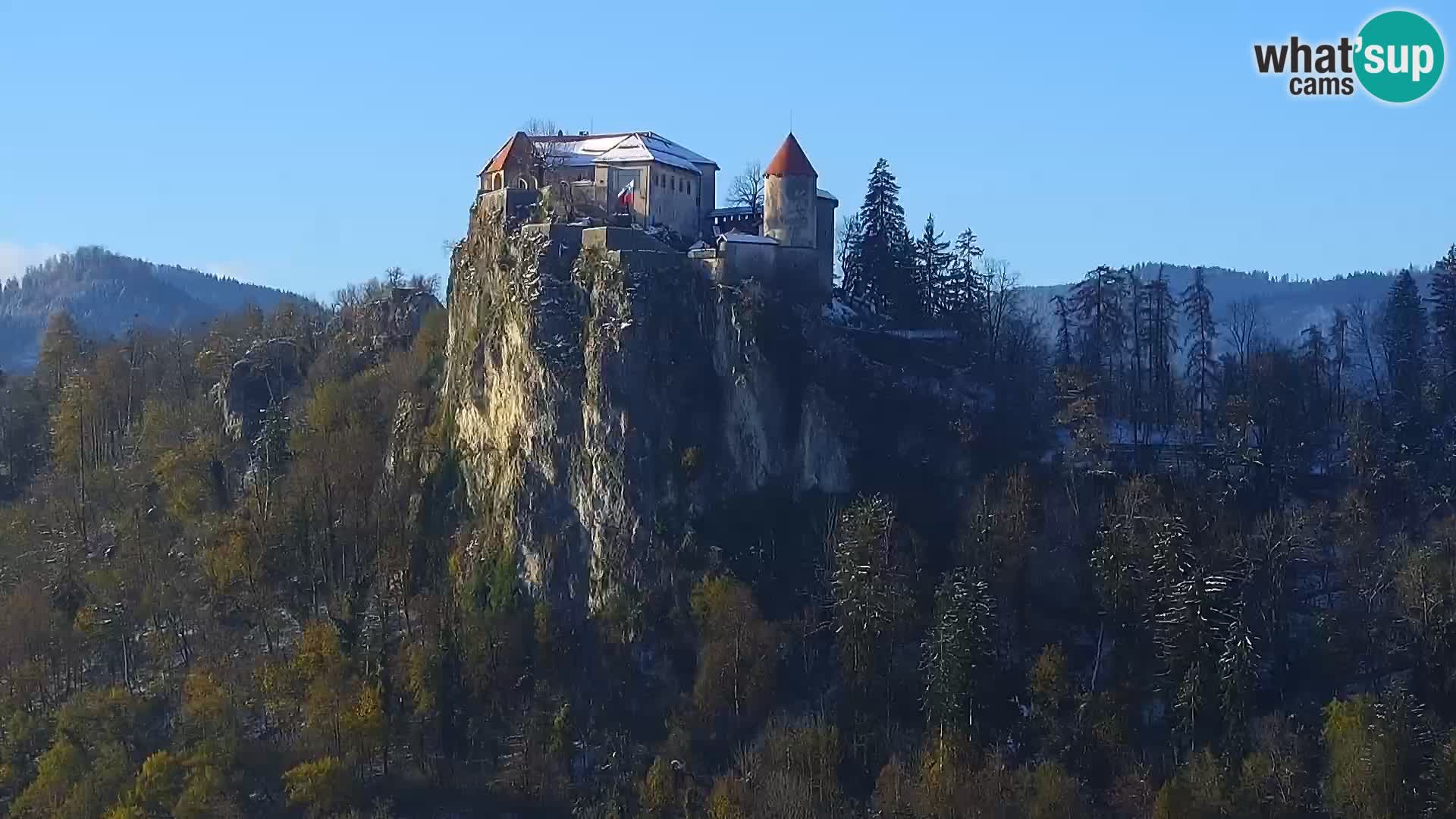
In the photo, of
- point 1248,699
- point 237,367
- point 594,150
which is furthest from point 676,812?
point 237,367

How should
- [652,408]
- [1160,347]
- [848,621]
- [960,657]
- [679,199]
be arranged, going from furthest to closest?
1. [1160,347]
2. [679,199]
3. [652,408]
4. [848,621]
5. [960,657]

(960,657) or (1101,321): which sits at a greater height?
(1101,321)

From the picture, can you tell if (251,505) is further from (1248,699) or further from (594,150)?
(1248,699)

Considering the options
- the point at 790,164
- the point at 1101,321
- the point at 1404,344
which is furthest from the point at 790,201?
the point at 1404,344

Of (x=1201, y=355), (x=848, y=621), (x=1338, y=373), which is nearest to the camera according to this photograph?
(x=848, y=621)

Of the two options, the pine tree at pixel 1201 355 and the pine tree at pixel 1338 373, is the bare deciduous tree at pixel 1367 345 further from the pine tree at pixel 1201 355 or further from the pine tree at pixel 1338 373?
the pine tree at pixel 1201 355

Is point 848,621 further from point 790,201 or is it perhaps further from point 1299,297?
point 1299,297

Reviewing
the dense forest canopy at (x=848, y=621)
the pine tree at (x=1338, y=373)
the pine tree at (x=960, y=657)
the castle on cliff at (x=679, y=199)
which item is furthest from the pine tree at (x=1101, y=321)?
the pine tree at (x=960, y=657)
